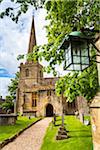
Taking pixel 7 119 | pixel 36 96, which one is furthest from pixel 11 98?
pixel 7 119

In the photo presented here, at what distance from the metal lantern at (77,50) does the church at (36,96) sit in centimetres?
3862

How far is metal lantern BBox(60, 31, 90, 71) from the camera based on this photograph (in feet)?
17.0

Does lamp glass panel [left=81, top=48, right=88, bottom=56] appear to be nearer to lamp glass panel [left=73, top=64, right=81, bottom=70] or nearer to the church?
lamp glass panel [left=73, top=64, right=81, bottom=70]

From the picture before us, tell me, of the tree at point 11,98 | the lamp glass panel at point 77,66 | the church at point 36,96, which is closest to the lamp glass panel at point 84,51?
the lamp glass panel at point 77,66

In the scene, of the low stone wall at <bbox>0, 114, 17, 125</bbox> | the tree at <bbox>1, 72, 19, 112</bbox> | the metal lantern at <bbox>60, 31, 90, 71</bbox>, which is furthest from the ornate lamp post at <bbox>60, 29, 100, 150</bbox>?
the tree at <bbox>1, 72, 19, 112</bbox>

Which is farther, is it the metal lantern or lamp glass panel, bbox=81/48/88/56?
lamp glass panel, bbox=81/48/88/56

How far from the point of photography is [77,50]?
5.31 m

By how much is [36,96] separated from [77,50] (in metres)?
43.8

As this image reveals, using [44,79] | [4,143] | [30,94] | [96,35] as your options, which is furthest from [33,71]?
[96,35]

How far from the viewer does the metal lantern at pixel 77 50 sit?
17.0 feet

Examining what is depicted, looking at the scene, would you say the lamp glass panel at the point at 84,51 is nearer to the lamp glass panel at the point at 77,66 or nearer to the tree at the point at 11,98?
the lamp glass panel at the point at 77,66

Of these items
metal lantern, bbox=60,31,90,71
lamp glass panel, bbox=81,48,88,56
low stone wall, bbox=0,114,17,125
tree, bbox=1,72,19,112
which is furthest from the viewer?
tree, bbox=1,72,19,112

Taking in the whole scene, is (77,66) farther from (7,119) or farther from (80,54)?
(7,119)

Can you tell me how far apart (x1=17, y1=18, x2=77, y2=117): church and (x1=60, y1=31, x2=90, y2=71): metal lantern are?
38.6 meters
